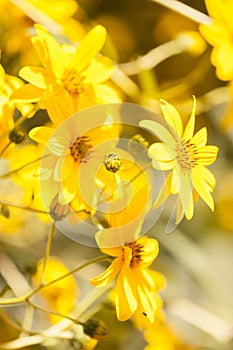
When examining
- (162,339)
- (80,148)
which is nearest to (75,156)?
(80,148)

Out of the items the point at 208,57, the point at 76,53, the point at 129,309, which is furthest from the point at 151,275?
the point at 208,57

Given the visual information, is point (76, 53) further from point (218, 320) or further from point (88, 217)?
point (218, 320)

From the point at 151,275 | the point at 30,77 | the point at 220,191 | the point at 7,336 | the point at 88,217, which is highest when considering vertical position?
the point at 30,77

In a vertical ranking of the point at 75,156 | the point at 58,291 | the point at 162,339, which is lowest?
the point at 162,339

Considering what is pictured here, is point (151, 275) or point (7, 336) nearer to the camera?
point (151, 275)

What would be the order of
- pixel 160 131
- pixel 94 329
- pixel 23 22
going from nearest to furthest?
pixel 160 131 < pixel 94 329 < pixel 23 22

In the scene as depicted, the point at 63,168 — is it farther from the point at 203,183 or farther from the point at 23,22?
the point at 23,22

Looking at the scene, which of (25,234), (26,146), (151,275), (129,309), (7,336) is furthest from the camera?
(25,234)

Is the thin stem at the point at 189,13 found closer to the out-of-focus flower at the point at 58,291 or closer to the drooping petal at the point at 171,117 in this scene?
the drooping petal at the point at 171,117

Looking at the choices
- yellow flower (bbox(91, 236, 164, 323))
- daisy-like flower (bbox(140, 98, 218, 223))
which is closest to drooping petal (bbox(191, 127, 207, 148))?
daisy-like flower (bbox(140, 98, 218, 223))
